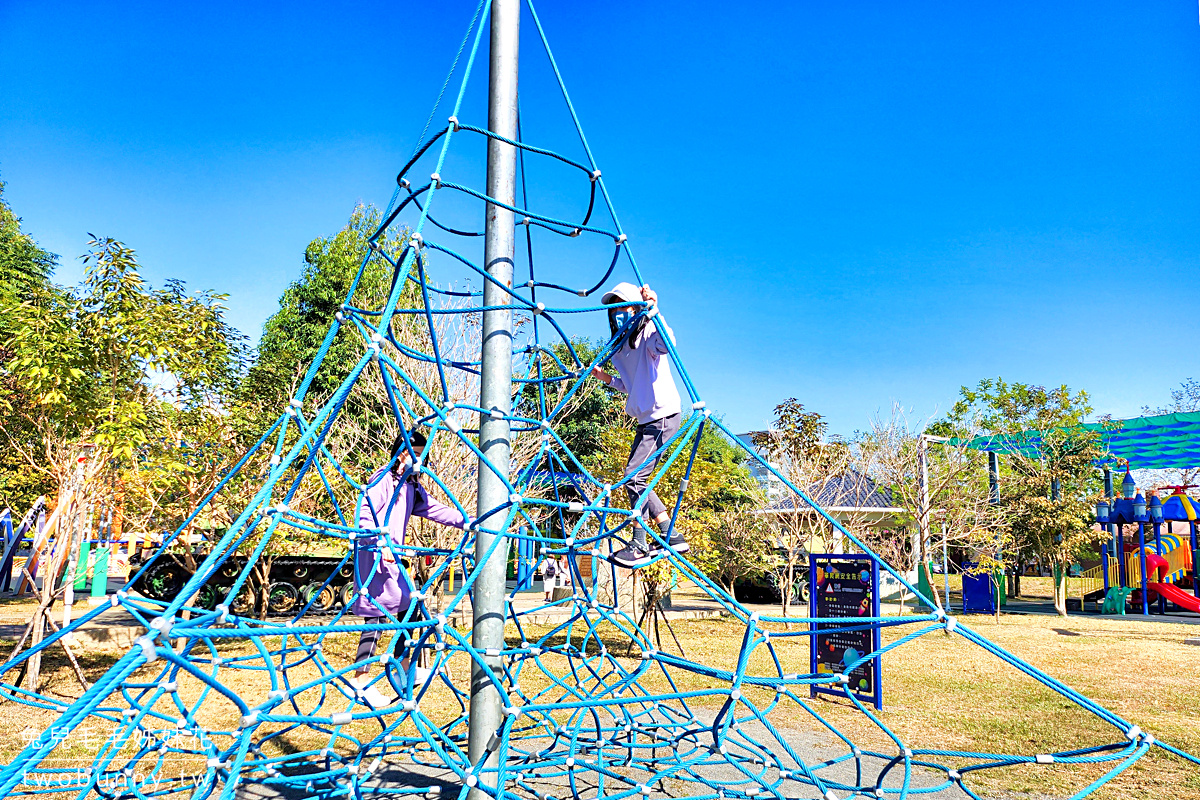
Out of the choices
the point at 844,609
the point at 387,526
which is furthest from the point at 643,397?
the point at 844,609

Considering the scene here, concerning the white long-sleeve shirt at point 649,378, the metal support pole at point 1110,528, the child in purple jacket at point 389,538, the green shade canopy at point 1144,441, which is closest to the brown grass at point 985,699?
the child in purple jacket at point 389,538

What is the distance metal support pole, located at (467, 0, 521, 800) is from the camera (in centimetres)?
323

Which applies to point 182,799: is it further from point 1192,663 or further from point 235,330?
point 1192,663

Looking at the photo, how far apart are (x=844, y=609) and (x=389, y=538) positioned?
6.00 meters

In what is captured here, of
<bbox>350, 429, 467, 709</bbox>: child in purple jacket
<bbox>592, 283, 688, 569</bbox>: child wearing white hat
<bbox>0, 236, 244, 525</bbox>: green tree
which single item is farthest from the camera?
<bbox>0, 236, 244, 525</bbox>: green tree

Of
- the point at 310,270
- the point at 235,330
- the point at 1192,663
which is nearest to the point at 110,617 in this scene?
the point at 235,330

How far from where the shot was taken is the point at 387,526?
3.88 meters

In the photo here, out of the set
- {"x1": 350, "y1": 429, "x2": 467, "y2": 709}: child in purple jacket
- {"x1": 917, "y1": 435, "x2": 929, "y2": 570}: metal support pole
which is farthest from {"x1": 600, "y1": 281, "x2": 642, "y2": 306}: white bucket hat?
{"x1": 917, "y1": 435, "x2": 929, "y2": 570}: metal support pole

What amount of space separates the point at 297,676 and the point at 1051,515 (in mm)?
13701

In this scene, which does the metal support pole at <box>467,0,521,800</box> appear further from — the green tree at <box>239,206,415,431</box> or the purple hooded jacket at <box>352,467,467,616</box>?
the green tree at <box>239,206,415,431</box>

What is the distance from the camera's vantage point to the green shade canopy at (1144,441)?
59.2 feet

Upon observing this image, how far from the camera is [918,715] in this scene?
22.6ft

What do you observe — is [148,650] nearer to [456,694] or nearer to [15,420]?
[456,694]

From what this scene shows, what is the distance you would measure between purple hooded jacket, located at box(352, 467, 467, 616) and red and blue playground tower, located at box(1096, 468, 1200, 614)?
16.0 meters
